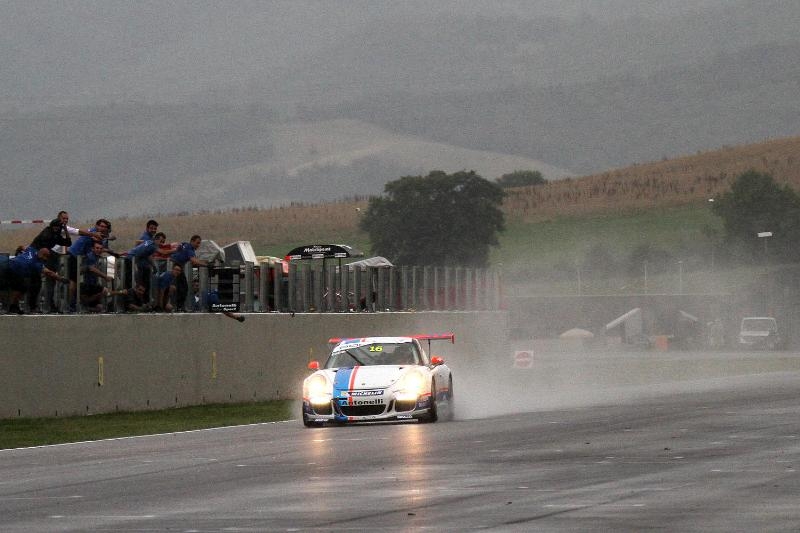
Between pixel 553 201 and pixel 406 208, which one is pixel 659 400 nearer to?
pixel 406 208

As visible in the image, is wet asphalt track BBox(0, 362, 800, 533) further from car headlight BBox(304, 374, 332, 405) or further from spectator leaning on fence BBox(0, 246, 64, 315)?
spectator leaning on fence BBox(0, 246, 64, 315)

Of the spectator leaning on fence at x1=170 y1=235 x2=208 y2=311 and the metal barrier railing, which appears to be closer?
the metal barrier railing

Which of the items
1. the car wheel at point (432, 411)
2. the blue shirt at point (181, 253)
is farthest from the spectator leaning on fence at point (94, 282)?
the car wheel at point (432, 411)

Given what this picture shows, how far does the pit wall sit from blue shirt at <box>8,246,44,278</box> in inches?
34.2

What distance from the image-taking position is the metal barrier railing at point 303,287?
3048cm

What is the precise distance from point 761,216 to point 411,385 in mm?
119970

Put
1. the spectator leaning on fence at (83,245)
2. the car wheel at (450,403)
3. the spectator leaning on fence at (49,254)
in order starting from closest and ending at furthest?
the car wheel at (450,403) < the spectator leaning on fence at (49,254) < the spectator leaning on fence at (83,245)

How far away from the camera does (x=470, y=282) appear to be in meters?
51.4

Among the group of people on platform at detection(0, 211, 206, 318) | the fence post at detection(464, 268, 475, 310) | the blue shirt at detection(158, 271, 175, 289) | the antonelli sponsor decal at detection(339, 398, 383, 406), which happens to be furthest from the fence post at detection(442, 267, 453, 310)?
the antonelli sponsor decal at detection(339, 398, 383, 406)

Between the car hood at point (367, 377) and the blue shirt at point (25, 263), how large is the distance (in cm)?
574

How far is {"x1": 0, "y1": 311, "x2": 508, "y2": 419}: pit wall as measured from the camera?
28078 millimetres

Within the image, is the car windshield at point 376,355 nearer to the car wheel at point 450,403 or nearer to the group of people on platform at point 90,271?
the car wheel at point 450,403

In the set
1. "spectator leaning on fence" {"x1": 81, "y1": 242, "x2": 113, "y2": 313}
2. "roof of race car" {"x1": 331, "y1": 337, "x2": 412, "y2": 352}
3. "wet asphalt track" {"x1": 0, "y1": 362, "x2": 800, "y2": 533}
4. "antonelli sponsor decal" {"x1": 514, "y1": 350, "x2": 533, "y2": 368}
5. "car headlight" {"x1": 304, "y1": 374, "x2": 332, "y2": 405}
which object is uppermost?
"spectator leaning on fence" {"x1": 81, "y1": 242, "x2": 113, "y2": 313}

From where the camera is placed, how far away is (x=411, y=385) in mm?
24516
